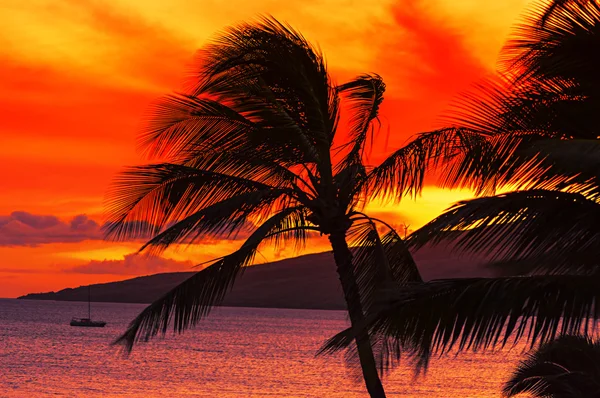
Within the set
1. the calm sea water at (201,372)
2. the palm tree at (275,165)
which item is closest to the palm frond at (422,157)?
the palm tree at (275,165)

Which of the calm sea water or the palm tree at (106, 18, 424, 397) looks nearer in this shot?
the palm tree at (106, 18, 424, 397)

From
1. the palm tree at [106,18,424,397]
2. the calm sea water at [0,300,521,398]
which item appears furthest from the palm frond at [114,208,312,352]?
the calm sea water at [0,300,521,398]

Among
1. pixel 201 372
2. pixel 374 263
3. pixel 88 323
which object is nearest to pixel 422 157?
pixel 374 263

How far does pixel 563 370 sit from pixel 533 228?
Answer: 1137cm

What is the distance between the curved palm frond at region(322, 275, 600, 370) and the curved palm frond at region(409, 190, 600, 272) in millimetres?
256

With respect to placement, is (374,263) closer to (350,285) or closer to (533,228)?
(350,285)

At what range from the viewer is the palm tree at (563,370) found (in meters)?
17.6

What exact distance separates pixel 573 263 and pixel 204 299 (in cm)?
774

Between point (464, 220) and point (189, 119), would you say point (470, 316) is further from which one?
point (189, 119)

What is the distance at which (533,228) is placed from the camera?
28.2 ft

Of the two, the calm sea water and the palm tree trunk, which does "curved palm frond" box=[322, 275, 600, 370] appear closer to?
the palm tree trunk

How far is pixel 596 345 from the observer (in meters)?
18.4

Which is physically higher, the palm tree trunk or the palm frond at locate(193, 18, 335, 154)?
the palm frond at locate(193, 18, 335, 154)

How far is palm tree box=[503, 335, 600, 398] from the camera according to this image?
17609mm
